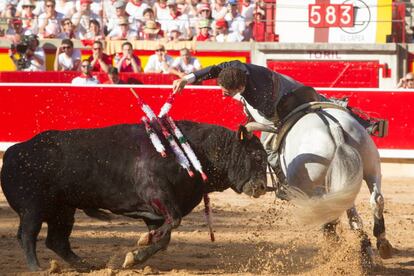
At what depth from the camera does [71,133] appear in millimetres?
6449

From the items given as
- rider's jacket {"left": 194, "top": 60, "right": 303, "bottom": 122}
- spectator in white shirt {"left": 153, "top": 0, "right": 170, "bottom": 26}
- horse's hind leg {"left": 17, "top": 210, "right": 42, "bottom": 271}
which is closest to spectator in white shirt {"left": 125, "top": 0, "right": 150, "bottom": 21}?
spectator in white shirt {"left": 153, "top": 0, "right": 170, "bottom": 26}

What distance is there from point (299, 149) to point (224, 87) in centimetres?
61

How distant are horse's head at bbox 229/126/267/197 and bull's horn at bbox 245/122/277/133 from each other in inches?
2.5

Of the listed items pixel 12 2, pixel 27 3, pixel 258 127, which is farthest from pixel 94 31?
pixel 258 127

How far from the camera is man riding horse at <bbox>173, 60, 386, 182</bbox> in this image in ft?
20.5

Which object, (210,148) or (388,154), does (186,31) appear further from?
(210,148)

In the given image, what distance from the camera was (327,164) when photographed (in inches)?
242

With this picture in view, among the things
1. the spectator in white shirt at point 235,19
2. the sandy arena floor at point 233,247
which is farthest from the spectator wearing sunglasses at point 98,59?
the sandy arena floor at point 233,247

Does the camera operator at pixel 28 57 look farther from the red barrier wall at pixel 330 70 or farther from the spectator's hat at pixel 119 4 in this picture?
the red barrier wall at pixel 330 70

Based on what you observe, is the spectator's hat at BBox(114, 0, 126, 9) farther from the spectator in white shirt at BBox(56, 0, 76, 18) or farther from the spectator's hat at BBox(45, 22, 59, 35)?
the spectator's hat at BBox(45, 22, 59, 35)

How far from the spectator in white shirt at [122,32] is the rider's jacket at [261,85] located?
26.4 feet

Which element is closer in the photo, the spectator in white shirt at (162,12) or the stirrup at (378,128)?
the stirrup at (378,128)

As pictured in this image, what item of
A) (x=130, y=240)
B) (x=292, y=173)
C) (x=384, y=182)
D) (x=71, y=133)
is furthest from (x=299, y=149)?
(x=384, y=182)

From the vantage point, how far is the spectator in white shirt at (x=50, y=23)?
14594mm
